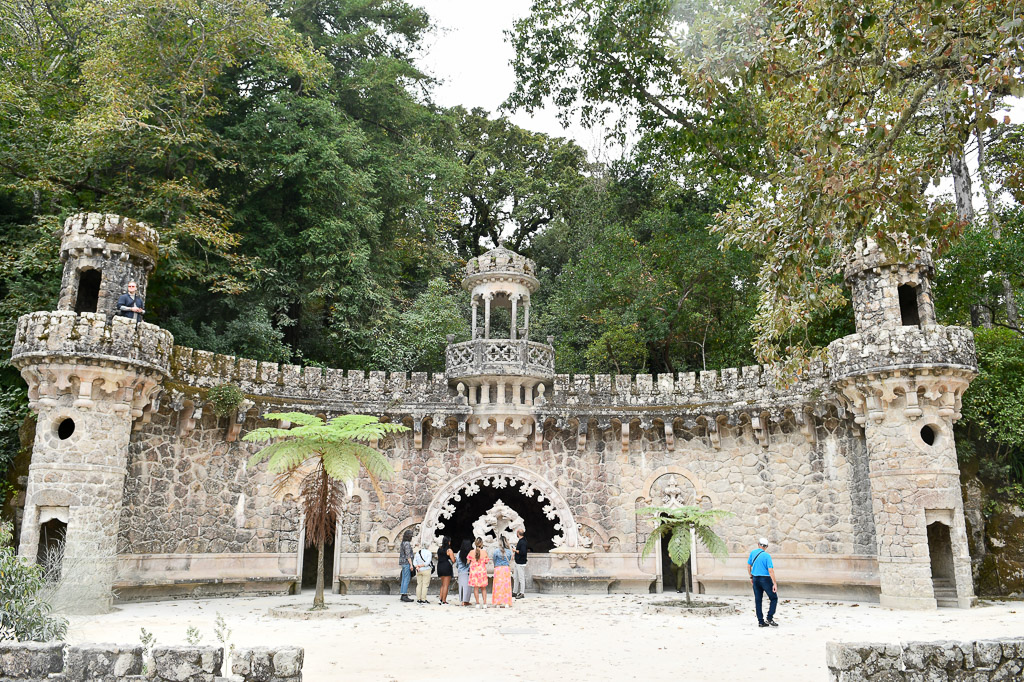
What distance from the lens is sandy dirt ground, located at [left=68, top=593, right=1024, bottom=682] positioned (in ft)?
24.4

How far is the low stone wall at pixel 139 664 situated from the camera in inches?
215

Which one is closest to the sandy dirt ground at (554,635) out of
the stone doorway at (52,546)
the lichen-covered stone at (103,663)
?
the stone doorway at (52,546)

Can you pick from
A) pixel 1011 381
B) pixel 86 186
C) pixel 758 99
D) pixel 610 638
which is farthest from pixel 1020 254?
pixel 86 186

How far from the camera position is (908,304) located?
1522cm

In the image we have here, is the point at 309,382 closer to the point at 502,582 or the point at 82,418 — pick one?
the point at 82,418

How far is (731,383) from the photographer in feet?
52.9

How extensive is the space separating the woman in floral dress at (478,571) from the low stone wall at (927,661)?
341 inches

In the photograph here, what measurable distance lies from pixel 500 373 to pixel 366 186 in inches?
287

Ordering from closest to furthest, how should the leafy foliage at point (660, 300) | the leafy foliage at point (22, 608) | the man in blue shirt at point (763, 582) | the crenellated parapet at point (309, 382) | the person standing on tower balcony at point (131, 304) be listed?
the leafy foliage at point (22, 608)
the man in blue shirt at point (763, 582)
the person standing on tower balcony at point (131, 304)
the crenellated parapet at point (309, 382)
the leafy foliage at point (660, 300)

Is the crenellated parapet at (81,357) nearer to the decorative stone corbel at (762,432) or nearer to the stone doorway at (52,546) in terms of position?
the stone doorway at (52,546)

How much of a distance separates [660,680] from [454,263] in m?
21.0

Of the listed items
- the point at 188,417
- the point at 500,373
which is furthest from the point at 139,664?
the point at 500,373

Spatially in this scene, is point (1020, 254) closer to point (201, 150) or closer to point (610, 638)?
point (610, 638)

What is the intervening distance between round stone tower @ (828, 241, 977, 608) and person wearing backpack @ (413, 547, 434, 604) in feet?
28.1
